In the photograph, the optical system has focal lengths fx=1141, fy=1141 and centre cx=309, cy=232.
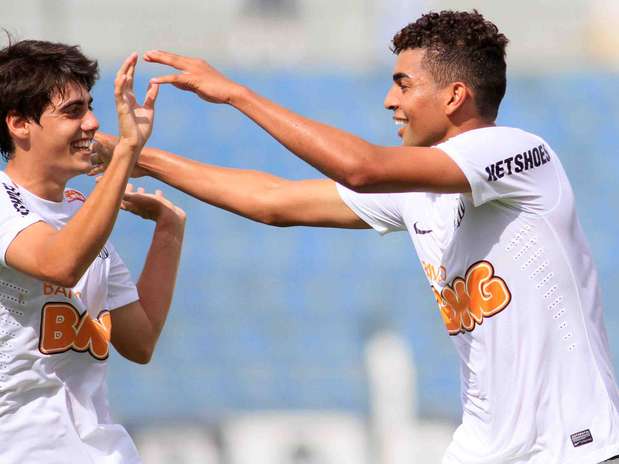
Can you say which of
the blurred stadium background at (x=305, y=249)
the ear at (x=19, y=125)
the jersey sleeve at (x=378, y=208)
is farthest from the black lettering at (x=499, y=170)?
the blurred stadium background at (x=305, y=249)

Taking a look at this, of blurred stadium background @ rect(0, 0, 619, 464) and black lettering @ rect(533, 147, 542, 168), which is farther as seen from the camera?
blurred stadium background @ rect(0, 0, 619, 464)

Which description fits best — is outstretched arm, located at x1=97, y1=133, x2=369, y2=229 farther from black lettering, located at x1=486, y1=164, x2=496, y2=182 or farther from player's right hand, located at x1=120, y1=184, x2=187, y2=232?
black lettering, located at x1=486, y1=164, x2=496, y2=182

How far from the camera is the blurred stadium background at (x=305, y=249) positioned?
28.0ft

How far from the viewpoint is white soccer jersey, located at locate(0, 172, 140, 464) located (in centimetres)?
334

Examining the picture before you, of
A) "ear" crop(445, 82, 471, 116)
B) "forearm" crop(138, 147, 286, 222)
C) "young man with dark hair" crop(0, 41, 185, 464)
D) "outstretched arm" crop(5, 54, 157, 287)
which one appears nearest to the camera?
"outstretched arm" crop(5, 54, 157, 287)

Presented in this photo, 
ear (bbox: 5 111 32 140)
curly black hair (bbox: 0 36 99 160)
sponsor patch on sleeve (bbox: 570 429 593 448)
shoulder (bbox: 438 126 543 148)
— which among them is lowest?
sponsor patch on sleeve (bbox: 570 429 593 448)

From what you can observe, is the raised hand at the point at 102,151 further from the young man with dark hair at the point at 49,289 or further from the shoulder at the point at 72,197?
the young man with dark hair at the point at 49,289

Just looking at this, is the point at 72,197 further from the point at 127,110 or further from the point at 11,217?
the point at 127,110

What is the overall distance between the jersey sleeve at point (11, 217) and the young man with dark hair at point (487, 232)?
1.75 feet

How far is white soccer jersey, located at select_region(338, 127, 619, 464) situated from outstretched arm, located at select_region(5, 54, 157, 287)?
95cm

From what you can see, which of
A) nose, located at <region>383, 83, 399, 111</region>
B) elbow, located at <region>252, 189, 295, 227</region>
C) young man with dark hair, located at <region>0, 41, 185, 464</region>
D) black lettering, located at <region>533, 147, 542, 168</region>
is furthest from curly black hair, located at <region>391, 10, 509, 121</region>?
young man with dark hair, located at <region>0, 41, 185, 464</region>

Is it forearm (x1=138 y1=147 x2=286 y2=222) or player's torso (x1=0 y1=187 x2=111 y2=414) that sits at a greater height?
forearm (x1=138 y1=147 x2=286 y2=222)

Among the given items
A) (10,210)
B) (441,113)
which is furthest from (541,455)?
(10,210)

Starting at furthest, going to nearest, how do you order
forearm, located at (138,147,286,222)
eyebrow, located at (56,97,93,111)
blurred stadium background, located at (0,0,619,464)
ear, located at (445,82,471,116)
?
blurred stadium background, located at (0,0,619,464), forearm, located at (138,147,286,222), ear, located at (445,82,471,116), eyebrow, located at (56,97,93,111)
